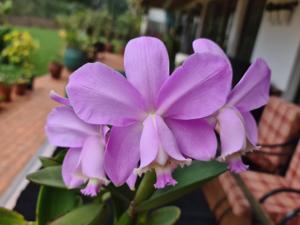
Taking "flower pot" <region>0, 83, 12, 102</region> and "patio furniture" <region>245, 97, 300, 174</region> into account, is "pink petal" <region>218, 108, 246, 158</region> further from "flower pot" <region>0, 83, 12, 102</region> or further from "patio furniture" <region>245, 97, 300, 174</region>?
"flower pot" <region>0, 83, 12, 102</region>

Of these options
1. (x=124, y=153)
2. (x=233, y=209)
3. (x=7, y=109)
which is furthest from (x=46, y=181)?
(x=7, y=109)

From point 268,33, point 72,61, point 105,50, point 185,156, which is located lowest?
point 105,50

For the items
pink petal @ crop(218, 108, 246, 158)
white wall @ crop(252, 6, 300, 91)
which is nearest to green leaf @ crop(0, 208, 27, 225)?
pink petal @ crop(218, 108, 246, 158)

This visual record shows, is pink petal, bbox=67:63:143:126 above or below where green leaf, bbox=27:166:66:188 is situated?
above

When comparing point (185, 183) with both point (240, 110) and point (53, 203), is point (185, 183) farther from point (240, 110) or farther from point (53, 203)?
point (53, 203)

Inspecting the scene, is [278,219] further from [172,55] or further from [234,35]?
[234,35]

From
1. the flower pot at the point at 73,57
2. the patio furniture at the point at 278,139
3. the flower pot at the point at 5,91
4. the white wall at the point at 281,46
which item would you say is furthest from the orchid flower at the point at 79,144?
the flower pot at the point at 73,57
